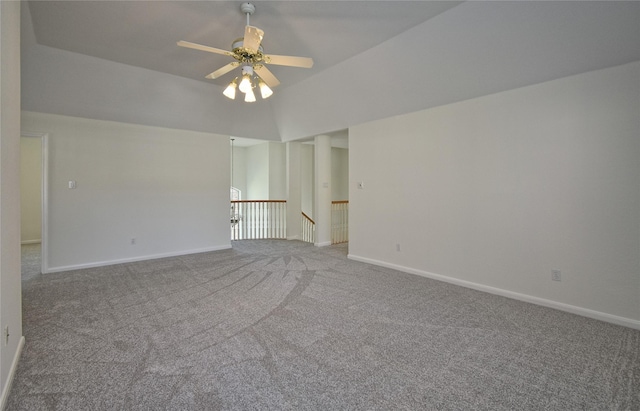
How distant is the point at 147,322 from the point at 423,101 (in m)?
4.44

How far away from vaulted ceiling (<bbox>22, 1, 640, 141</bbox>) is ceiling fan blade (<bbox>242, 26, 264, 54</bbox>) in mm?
573

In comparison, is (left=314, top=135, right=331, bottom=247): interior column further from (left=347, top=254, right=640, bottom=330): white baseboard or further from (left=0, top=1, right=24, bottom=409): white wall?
(left=0, top=1, right=24, bottom=409): white wall

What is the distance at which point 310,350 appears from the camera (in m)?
2.41

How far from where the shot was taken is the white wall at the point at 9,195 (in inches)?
69.8

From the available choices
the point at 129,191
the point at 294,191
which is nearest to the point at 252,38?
the point at 129,191

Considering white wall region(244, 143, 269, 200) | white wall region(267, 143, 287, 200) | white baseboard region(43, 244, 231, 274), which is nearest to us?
white baseboard region(43, 244, 231, 274)

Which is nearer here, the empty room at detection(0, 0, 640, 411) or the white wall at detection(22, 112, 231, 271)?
the empty room at detection(0, 0, 640, 411)

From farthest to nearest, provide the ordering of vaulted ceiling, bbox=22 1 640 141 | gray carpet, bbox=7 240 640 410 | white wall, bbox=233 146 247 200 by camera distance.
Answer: white wall, bbox=233 146 247 200
vaulted ceiling, bbox=22 1 640 141
gray carpet, bbox=7 240 640 410

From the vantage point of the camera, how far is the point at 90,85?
443 cm

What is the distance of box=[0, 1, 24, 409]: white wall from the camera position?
1.77 metres

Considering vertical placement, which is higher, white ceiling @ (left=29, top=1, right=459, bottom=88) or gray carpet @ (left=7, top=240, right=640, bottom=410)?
white ceiling @ (left=29, top=1, right=459, bottom=88)

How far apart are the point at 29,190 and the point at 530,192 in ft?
33.5

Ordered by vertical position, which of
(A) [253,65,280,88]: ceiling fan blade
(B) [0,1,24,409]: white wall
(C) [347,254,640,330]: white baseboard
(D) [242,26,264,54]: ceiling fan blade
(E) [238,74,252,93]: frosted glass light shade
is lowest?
(C) [347,254,640,330]: white baseboard

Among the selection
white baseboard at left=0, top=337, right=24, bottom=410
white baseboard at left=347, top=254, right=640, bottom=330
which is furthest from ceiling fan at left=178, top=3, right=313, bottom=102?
white baseboard at left=347, top=254, right=640, bottom=330
